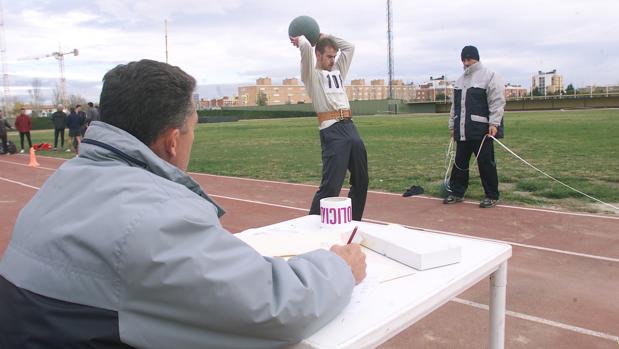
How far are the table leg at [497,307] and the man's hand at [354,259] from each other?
734mm

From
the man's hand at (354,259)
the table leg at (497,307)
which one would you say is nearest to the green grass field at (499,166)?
the table leg at (497,307)

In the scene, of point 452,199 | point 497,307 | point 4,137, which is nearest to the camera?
point 497,307

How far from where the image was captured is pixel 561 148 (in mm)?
13266

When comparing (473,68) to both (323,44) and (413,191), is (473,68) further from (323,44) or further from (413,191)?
(323,44)

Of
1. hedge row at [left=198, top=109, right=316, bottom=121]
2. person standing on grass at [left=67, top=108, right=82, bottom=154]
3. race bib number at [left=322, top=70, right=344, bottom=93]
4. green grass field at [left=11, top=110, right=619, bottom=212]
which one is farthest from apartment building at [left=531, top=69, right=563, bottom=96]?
race bib number at [left=322, top=70, right=344, bottom=93]

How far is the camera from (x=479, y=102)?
22.6 feet

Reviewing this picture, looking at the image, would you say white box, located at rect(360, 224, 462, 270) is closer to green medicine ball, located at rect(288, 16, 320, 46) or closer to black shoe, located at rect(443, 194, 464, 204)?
green medicine ball, located at rect(288, 16, 320, 46)

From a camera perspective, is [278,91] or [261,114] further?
[278,91]

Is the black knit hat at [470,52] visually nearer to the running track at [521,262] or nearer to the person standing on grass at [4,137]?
the running track at [521,262]

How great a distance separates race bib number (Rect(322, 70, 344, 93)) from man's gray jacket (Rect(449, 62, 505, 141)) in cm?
245

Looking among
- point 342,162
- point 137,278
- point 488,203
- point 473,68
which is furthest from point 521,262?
point 137,278

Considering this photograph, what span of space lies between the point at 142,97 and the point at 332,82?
3737mm

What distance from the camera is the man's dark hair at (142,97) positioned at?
146 centimetres

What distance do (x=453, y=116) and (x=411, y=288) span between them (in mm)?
5875
